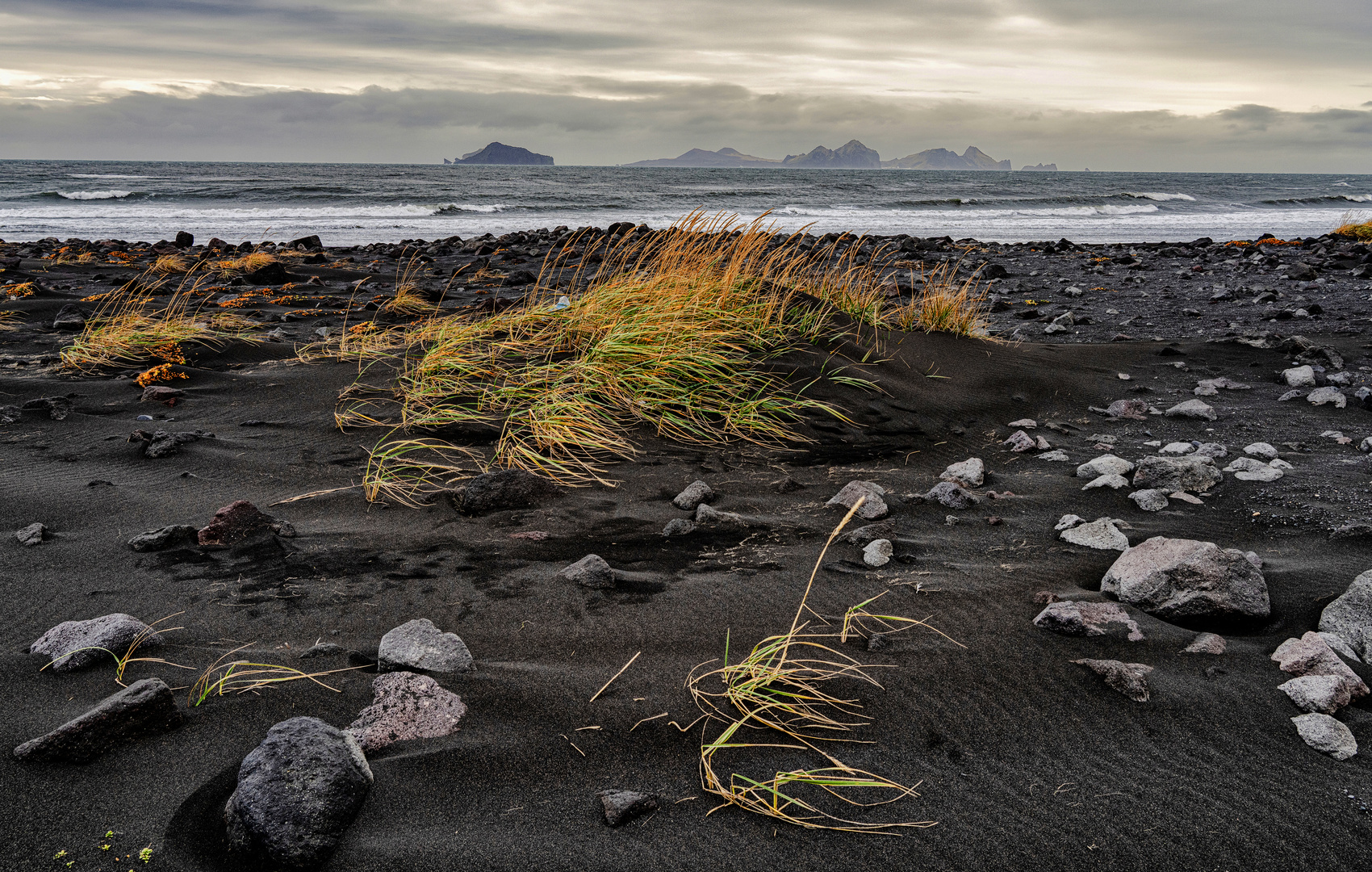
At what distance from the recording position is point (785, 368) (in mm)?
3994

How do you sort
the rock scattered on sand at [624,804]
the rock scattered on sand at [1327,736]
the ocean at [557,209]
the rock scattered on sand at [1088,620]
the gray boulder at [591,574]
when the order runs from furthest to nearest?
the ocean at [557,209] → the gray boulder at [591,574] → the rock scattered on sand at [1088,620] → the rock scattered on sand at [1327,736] → the rock scattered on sand at [624,804]

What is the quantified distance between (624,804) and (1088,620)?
1312mm

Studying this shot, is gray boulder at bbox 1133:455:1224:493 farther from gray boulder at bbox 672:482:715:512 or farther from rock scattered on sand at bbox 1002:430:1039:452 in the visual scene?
gray boulder at bbox 672:482:715:512

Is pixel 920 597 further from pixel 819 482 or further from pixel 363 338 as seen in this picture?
pixel 363 338

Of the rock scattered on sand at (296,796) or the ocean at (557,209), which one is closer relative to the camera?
the rock scattered on sand at (296,796)

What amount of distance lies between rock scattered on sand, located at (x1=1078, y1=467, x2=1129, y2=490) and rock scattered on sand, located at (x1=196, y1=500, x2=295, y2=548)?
2.87m

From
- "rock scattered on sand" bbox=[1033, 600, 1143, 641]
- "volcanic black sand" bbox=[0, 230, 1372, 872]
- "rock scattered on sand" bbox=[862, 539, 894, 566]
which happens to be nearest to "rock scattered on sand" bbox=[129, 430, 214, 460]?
"volcanic black sand" bbox=[0, 230, 1372, 872]

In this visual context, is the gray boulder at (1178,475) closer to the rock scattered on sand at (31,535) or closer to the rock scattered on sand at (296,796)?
the rock scattered on sand at (296,796)

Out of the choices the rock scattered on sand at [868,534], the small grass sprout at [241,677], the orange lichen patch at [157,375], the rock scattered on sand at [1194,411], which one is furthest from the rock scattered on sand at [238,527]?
the rock scattered on sand at [1194,411]

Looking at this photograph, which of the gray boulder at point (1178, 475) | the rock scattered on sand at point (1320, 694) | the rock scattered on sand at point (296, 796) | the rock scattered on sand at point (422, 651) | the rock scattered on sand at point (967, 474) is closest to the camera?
the rock scattered on sand at point (296, 796)

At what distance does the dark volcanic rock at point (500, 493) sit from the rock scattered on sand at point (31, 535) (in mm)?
1232

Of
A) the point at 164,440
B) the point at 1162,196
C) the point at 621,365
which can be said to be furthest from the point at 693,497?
the point at 1162,196

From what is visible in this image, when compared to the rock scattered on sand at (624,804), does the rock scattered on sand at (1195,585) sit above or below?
above

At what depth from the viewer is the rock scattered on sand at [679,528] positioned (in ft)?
8.42
